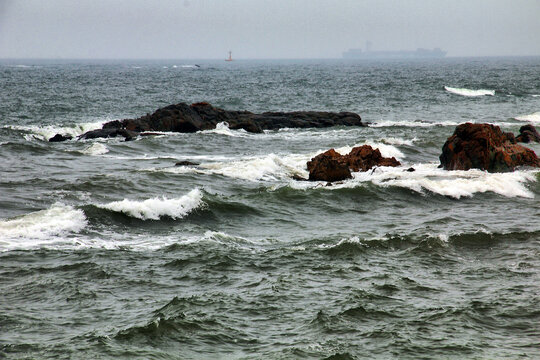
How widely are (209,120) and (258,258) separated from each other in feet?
83.5

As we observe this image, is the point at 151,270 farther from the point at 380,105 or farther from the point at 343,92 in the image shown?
the point at 343,92

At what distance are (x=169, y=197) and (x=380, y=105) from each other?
38.7 metres

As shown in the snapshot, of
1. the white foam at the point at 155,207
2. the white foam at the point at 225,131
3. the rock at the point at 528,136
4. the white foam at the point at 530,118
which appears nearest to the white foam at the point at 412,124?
the white foam at the point at 530,118

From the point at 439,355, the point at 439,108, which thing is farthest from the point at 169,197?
the point at 439,108

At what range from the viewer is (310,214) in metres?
18.9

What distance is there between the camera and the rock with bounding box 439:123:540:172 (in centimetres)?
2433

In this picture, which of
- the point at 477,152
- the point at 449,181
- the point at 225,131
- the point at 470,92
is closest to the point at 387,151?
the point at 477,152

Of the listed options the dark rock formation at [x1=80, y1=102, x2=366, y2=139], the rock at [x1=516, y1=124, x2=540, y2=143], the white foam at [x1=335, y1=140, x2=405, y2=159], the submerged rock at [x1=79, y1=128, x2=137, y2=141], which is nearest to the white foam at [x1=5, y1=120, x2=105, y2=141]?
the dark rock formation at [x1=80, y1=102, x2=366, y2=139]

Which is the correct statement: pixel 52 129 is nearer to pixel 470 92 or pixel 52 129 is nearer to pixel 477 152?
pixel 477 152

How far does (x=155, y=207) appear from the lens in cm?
1764

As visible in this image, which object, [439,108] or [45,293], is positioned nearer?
[45,293]

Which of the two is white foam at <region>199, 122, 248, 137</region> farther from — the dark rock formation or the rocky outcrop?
the rocky outcrop

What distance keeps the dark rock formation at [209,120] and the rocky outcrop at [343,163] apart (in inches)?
546

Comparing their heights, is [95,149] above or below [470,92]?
below
